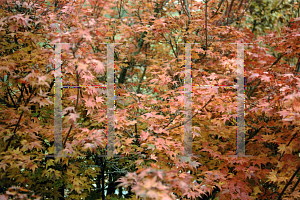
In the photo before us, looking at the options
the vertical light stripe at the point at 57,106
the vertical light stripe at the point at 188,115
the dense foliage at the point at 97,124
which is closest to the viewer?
the dense foliage at the point at 97,124

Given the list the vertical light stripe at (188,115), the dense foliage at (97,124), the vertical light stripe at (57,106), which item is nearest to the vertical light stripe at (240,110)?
the dense foliage at (97,124)

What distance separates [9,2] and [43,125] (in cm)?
167

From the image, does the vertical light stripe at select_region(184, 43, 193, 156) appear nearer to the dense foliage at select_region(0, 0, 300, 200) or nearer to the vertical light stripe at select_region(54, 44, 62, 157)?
the dense foliage at select_region(0, 0, 300, 200)

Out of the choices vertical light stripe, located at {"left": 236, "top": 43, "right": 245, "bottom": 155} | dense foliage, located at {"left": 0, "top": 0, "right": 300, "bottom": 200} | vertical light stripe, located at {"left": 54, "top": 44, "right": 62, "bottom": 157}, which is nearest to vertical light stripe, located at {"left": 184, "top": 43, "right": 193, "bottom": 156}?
dense foliage, located at {"left": 0, "top": 0, "right": 300, "bottom": 200}

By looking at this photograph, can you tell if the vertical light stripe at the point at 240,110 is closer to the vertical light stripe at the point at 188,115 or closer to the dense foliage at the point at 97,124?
the dense foliage at the point at 97,124

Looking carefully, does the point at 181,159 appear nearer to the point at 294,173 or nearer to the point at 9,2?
the point at 294,173

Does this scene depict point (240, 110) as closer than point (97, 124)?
No

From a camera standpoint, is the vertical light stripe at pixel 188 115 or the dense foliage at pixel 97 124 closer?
the dense foliage at pixel 97 124

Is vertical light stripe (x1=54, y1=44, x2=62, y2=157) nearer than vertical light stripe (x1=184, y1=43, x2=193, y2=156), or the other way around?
vertical light stripe (x1=54, y1=44, x2=62, y2=157)

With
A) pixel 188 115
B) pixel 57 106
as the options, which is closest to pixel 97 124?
pixel 57 106

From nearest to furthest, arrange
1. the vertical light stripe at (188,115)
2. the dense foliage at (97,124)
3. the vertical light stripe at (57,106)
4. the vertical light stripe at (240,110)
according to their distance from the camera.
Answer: the dense foliage at (97,124) → the vertical light stripe at (57,106) → the vertical light stripe at (188,115) → the vertical light stripe at (240,110)

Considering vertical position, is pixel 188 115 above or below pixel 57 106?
below

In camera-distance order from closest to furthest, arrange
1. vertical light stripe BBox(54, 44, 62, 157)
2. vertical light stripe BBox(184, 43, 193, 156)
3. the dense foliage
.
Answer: the dense foliage
vertical light stripe BBox(54, 44, 62, 157)
vertical light stripe BBox(184, 43, 193, 156)

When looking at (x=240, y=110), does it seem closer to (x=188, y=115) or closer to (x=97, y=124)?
(x=188, y=115)
